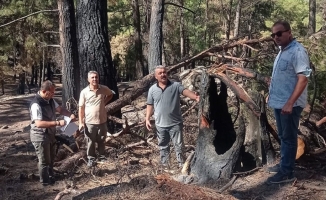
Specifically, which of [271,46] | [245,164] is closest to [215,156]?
[245,164]

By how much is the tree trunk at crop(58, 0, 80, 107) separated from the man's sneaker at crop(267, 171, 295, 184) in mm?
6475

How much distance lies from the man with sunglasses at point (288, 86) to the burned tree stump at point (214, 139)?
58cm

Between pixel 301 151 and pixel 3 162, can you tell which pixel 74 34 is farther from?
pixel 301 151

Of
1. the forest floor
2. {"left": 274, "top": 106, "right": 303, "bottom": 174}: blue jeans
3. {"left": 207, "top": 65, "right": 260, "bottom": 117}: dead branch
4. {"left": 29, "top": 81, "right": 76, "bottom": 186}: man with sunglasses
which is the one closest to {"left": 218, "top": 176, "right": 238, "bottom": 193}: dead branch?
the forest floor

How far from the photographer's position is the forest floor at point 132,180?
163 inches

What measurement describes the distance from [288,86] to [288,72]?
151 millimetres

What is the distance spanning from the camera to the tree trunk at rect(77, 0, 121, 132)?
7879 millimetres

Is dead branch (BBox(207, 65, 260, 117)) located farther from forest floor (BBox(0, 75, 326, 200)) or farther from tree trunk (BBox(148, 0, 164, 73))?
tree trunk (BBox(148, 0, 164, 73))

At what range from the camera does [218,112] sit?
216 inches

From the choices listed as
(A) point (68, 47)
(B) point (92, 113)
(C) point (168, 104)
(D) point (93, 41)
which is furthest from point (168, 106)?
(A) point (68, 47)

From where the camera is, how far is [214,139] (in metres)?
5.37

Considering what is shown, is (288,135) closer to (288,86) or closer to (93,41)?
(288,86)

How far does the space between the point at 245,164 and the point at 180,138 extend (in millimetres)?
1072

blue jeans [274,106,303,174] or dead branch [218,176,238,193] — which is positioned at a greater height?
blue jeans [274,106,303,174]
